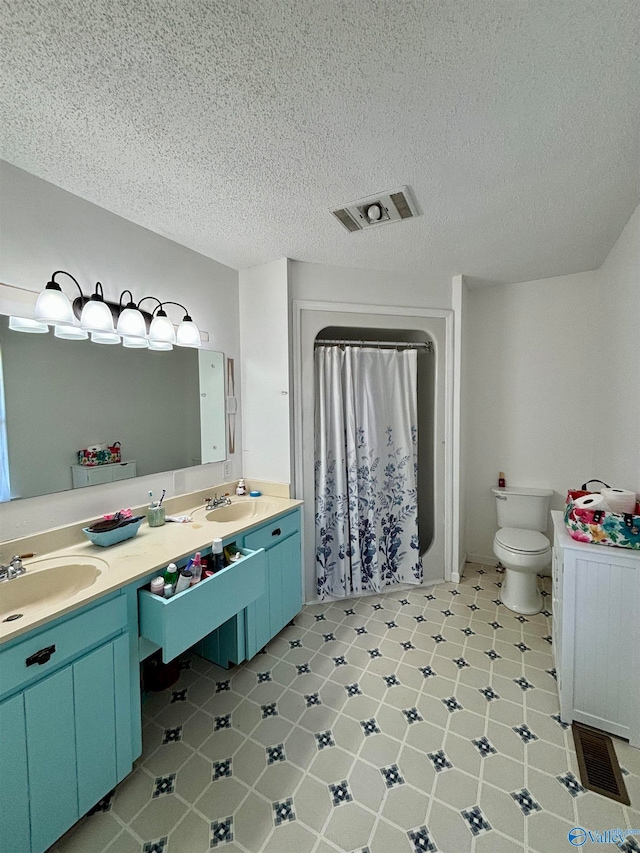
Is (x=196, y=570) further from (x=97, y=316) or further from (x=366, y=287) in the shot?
(x=366, y=287)

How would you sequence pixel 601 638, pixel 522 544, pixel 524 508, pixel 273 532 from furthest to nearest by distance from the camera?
pixel 524 508
pixel 522 544
pixel 273 532
pixel 601 638

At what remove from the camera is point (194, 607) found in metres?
1.30

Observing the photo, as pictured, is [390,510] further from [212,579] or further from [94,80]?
[94,80]

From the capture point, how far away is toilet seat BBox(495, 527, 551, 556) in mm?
2203

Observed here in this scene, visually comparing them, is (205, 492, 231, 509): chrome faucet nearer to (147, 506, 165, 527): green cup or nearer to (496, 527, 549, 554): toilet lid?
(147, 506, 165, 527): green cup

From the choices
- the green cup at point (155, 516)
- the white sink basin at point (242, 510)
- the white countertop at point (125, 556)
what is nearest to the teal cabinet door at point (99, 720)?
the white countertop at point (125, 556)

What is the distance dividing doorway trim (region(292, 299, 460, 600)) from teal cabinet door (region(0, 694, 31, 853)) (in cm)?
159

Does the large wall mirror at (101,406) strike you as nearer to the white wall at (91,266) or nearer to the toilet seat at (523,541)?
the white wall at (91,266)

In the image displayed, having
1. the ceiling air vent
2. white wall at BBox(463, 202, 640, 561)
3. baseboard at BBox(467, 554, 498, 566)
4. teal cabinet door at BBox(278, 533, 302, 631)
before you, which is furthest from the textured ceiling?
baseboard at BBox(467, 554, 498, 566)

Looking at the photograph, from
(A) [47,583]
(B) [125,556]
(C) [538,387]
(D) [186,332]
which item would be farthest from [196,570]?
(C) [538,387]

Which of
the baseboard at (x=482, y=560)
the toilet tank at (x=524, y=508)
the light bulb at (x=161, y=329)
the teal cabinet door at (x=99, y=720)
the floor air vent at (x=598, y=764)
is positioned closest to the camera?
the teal cabinet door at (x=99, y=720)

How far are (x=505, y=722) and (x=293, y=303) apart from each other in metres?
2.49

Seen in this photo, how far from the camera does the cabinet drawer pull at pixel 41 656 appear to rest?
973 millimetres

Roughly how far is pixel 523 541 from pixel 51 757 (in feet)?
8.36
